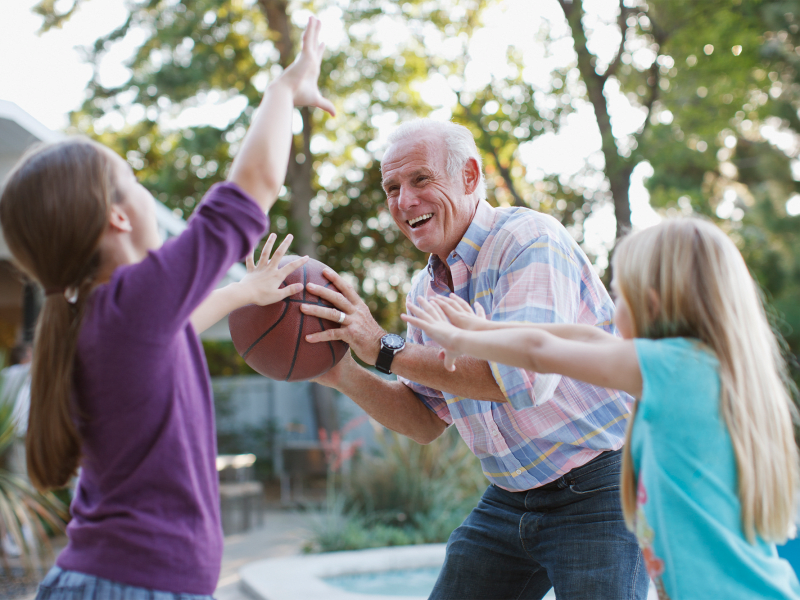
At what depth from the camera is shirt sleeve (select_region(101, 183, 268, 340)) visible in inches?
55.5

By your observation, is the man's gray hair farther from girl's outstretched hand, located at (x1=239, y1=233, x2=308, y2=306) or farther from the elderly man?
girl's outstretched hand, located at (x1=239, y1=233, x2=308, y2=306)

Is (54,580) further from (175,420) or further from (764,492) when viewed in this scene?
(764,492)

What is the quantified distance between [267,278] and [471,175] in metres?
1.01

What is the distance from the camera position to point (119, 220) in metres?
1.55

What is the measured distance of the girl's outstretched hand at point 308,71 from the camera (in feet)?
5.96

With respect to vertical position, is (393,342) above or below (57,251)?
below

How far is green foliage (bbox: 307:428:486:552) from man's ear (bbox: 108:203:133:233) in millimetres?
6171

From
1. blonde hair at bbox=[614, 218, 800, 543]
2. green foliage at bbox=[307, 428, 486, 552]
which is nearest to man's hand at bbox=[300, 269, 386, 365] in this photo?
blonde hair at bbox=[614, 218, 800, 543]

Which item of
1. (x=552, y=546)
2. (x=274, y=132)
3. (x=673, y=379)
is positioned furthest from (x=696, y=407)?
(x=274, y=132)

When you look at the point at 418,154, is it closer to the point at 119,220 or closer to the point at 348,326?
the point at 348,326

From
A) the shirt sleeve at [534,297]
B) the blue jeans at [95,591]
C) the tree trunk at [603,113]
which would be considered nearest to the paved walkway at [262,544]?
the shirt sleeve at [534,297]

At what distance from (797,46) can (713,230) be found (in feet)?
38.9

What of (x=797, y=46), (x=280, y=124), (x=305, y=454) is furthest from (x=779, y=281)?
(x=280, y=124)

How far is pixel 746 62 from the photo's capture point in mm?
10961
